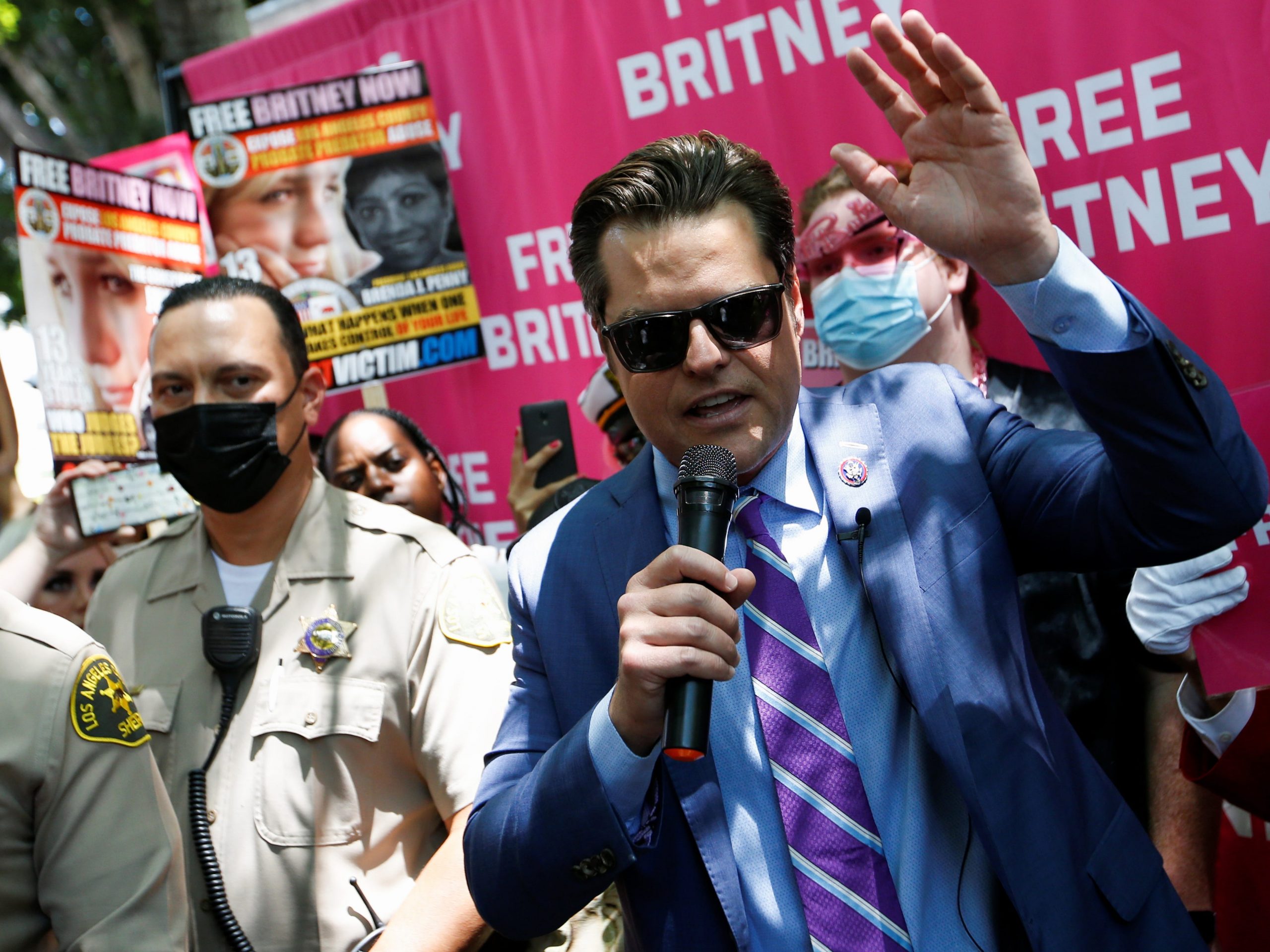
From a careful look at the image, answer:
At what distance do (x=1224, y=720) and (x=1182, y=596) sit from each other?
0.87ft

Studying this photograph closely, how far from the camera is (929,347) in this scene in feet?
10.1

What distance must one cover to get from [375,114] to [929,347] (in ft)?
7.96

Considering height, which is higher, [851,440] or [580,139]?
[580,139]

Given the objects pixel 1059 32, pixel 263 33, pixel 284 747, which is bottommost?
pixel 284 747

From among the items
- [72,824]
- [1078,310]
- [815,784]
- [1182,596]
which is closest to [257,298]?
[72,824]

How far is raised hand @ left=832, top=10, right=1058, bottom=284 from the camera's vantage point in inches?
62.1

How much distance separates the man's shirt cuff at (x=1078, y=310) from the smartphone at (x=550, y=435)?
7.25 ft

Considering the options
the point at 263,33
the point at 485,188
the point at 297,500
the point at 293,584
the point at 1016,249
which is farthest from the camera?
the point at 263,33

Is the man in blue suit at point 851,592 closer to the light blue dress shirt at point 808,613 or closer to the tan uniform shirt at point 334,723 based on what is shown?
the light blue dress shirt at point 808,613

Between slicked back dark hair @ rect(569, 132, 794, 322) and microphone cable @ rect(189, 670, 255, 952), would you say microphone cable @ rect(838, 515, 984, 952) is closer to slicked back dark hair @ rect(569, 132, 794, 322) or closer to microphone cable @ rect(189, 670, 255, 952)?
slicked back dark hair @ rect(569, 132, 794, 322)

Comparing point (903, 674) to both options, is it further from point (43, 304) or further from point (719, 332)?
point (43, 304)

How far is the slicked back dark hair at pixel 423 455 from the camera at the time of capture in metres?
4.27

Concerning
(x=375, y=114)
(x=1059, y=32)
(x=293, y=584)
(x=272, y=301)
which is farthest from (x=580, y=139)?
(x=293, y=584)

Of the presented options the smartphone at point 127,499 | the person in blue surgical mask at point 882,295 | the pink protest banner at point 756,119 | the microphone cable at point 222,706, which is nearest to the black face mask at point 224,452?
the microphone cable at point 222,706
